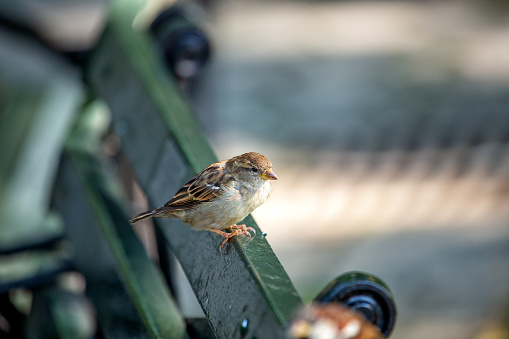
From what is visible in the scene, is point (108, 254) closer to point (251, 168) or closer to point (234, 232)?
point (251, 168)

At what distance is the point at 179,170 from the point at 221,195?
0.17m

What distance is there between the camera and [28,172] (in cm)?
476

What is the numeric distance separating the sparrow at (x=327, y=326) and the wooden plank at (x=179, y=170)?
0.13m

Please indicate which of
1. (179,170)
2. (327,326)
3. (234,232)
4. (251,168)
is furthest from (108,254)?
(327,326)

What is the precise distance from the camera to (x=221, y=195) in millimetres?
2400

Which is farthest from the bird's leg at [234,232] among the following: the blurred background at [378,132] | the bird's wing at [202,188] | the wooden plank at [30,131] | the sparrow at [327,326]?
the blurred background at [378,132]

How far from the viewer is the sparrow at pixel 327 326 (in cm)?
134

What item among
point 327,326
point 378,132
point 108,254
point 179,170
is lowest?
point 327,326

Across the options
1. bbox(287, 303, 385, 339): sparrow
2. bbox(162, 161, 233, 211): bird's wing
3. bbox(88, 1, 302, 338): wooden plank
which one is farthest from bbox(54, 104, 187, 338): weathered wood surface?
bbox(287, 303, 385, 339): sparrow

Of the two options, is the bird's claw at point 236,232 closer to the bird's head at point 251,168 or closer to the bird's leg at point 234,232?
the bird's leg at point 234,232

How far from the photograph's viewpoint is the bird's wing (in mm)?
2277

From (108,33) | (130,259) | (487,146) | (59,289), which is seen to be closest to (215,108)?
(487,146)

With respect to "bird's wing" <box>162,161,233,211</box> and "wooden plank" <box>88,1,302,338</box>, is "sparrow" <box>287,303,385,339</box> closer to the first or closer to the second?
"wooden plank" <box>88,1,302,338</box>

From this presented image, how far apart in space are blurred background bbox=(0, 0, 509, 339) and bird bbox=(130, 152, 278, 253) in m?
2.56
